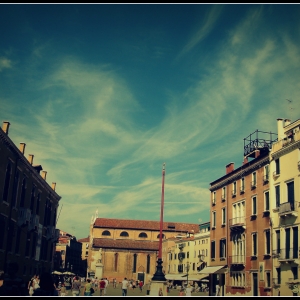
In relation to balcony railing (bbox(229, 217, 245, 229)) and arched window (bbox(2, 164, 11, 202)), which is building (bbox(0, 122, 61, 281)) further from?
balcony railing (bbox(229, 217, 245, 229))

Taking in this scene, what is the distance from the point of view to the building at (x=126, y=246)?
81.9 m

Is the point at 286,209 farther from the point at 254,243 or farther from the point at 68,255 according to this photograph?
the point at 68,255

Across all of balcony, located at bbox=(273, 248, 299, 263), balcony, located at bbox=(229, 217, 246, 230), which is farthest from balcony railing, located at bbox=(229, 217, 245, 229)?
balcony, located at bbox=(273, 248, 299, 263)

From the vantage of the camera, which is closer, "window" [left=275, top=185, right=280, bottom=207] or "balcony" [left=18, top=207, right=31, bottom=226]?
"window" [left=275, top=185, right=280, bottom=207]

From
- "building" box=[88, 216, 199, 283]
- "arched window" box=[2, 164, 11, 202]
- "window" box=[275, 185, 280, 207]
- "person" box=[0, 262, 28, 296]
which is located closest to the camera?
"person" box=[0, 262, 28, 296]

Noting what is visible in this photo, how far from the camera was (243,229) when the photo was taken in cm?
3712

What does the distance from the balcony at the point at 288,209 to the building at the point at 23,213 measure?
21.8 m

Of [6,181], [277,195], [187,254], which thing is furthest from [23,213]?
[187,254]

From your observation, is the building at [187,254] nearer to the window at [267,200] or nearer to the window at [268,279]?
the window at [268,279]

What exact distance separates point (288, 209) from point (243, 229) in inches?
325

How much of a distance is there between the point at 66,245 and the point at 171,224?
1109 inches

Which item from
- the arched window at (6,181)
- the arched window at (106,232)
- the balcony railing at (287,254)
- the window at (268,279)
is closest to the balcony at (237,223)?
the window at (268,279)

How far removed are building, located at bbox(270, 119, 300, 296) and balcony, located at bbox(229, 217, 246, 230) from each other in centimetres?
513

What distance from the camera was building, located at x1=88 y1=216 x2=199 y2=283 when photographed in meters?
81.9
